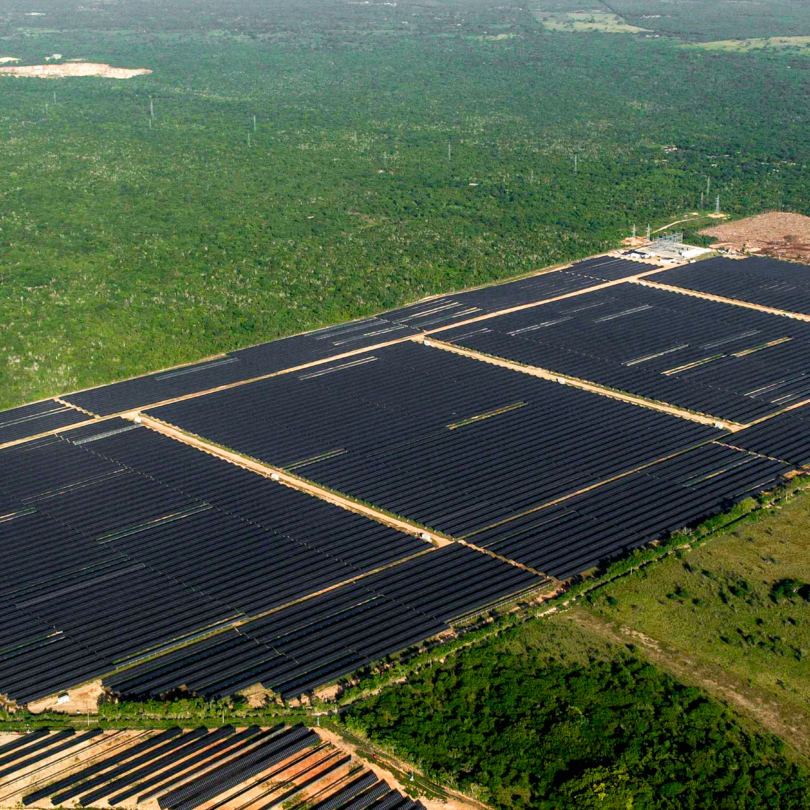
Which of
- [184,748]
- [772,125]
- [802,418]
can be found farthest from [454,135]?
[184,748]

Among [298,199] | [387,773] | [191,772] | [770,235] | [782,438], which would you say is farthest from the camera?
[298,199]

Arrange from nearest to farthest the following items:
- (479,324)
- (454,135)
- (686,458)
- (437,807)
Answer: (437,807), (686,458), (479,324), (454,135)

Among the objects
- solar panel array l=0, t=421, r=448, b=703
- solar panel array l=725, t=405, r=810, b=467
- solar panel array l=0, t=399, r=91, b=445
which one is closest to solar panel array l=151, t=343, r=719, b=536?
solar panel array l=725, t=405, r=810, b=467

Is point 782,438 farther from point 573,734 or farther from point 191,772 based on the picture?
point 191,772

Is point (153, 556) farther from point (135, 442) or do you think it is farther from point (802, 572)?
point (802, 572)

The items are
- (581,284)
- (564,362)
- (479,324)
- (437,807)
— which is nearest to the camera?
(437,807)

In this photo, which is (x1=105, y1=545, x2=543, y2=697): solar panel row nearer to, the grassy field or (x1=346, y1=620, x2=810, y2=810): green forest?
(x1=346, y1=620, x2=810, y2=810): green forest

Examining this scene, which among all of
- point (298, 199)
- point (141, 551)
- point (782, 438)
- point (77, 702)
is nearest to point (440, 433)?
point (141, 551)
